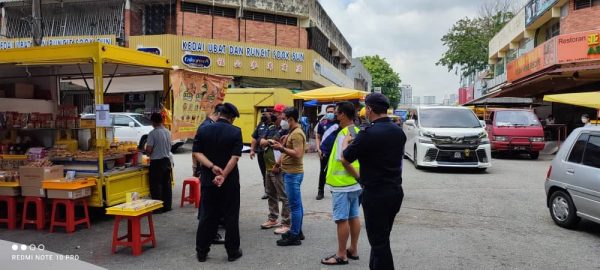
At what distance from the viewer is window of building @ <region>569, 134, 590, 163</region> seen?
636 centimetres

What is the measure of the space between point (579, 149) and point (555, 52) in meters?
13.0

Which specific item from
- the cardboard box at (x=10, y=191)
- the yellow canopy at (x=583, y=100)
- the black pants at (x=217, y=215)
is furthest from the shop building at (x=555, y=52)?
the cardboard box at (x=10, y=191)

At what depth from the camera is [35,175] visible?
638 centimetres

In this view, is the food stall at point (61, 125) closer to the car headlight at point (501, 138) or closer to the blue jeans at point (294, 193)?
the blue jeans at point (294, 193)

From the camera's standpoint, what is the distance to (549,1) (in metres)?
22.6

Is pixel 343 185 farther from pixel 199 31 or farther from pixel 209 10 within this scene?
pixel 209 10

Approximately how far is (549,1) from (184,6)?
1781cm

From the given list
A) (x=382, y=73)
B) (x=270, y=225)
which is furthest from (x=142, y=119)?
(x=382, y=73)

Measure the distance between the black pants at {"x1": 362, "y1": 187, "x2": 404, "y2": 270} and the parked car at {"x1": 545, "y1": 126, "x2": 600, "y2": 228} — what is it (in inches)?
139

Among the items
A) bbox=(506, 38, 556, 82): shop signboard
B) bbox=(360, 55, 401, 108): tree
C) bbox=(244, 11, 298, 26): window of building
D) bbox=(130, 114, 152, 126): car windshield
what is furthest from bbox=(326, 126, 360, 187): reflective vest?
bbox=(360, 55, 401, 108): tree

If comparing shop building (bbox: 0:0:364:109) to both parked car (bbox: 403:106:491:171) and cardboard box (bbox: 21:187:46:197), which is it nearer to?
parked car (bbox: 403:106:491:171)

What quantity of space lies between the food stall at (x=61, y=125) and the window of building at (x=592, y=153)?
654 centimetres

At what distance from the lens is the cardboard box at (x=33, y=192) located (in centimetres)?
638

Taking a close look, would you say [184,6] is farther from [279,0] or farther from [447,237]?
[447,237]
